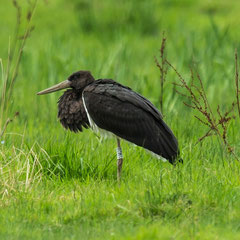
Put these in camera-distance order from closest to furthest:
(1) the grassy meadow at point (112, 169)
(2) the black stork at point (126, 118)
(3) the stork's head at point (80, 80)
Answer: (1) the grassy meadow at point (112, 169)
(2) the black stork at point (126, 118)
(3) the stork's head at point (80, 80)

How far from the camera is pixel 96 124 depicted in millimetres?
6020

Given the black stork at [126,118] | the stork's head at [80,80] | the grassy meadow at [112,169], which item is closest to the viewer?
the grassy meadow at [112,169]

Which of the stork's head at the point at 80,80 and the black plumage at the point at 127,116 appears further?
the stork's head at the point at 80,80

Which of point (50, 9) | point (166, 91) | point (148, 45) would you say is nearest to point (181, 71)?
point (166, 91)

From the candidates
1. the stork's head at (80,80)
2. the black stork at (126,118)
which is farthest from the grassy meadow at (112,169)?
the stork's head at (80,80)

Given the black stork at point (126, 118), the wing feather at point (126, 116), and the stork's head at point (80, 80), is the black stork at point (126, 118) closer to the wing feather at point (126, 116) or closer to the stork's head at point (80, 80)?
the wing feather at point (126, 116)

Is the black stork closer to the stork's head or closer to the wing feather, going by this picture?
the wing feather

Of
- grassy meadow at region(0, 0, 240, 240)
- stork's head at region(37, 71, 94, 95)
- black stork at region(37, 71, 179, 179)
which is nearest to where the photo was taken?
grassy meadow at region(0, 0, 240, 240)

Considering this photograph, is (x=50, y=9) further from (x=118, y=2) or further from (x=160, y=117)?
(x=160, y=117)

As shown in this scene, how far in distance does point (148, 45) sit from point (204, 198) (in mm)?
6291

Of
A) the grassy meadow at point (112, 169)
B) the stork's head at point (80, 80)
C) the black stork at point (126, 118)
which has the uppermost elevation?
the stork's head at point (80, 80)

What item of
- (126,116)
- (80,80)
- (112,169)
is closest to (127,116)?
(126,116)

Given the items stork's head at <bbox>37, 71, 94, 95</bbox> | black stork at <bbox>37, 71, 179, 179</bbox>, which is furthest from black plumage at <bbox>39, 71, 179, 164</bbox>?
stork's head at <bbox>37, 71, 94, 95</bbox>

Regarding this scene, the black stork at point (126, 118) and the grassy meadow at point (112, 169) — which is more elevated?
the black stork at point (126, 118)
